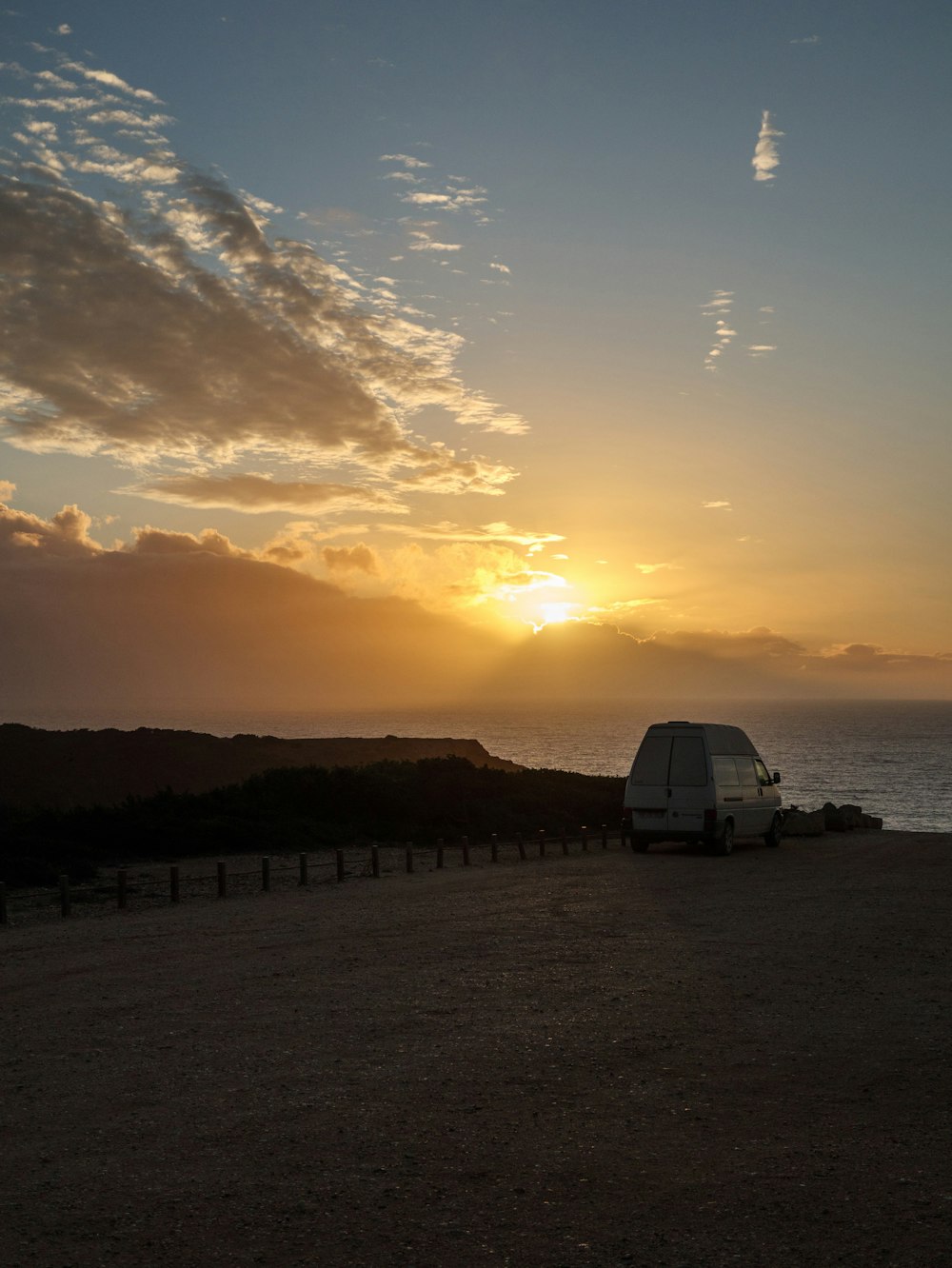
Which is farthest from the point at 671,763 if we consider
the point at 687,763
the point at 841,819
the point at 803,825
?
the point at 841,819

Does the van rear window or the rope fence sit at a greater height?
the van rear window

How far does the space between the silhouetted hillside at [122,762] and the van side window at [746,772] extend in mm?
24388

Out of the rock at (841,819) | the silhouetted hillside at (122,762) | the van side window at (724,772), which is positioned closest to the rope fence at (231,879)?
the van side window at (724,772)

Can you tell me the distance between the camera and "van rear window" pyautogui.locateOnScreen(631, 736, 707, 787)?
25922 millimetres

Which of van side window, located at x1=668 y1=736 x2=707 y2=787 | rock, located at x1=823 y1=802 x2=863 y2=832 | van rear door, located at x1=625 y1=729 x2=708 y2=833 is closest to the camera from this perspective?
van side window, located at x1=668 y1=736 x2=707 y2=787

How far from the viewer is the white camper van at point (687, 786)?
2595 cm

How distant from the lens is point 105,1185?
6492mm

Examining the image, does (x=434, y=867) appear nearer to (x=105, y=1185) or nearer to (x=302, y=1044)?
(x=302, y=1044)

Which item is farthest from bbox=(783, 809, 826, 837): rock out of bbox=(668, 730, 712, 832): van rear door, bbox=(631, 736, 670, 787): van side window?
bbox=(631, 736, 670, 787): van side window

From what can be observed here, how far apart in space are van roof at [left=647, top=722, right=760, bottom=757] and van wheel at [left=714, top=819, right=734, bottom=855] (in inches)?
68.9

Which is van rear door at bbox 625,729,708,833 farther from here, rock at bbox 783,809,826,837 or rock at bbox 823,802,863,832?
rock at bbox 823,802,863,832

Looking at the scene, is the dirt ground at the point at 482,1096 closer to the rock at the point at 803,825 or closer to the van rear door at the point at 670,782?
the van rear door at the point at 670,782

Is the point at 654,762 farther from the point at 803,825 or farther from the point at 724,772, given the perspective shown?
the point at 803,825

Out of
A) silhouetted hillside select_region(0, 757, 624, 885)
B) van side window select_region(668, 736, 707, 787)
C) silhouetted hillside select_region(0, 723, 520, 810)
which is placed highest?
silhouetted hillside select_region(0, 723, 520, 810)
